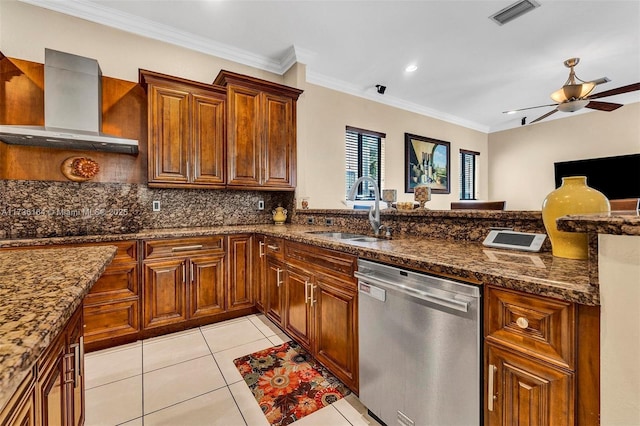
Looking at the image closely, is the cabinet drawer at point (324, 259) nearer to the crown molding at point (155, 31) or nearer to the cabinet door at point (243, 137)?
the cabinet door at point (243, 137)

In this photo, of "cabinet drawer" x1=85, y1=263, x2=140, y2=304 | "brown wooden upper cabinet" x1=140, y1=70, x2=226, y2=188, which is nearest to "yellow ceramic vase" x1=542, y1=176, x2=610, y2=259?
"brown wooden upper cabinet" x1=140, y1=70, x2=226, y2=188

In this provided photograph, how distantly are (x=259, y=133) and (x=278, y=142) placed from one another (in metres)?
0.24

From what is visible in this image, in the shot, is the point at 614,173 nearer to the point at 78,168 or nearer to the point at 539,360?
the point at 539,360

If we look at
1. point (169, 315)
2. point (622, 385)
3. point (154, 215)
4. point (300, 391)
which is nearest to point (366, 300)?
point (300, 391)

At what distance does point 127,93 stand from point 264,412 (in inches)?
118

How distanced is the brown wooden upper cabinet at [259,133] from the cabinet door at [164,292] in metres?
0.99

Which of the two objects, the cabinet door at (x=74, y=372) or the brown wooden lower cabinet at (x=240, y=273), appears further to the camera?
the brown wooden lower cabinet at (x=240, y=273)

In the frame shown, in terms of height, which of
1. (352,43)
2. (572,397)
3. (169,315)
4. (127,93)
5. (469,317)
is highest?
(352,43)

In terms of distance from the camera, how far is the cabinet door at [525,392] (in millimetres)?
807

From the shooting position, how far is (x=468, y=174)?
6305 mm

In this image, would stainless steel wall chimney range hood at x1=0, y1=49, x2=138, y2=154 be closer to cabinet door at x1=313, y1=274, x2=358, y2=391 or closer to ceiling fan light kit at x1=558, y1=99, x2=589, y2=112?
cabinet door at x1=313, y1=274, x2=358, y2=391

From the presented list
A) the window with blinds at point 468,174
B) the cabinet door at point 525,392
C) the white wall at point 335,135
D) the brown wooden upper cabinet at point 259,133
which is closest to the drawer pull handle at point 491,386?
the cabinet door at point 525,392

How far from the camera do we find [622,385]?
0.72 metres

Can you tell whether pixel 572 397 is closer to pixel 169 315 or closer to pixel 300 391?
pixel 300 391
